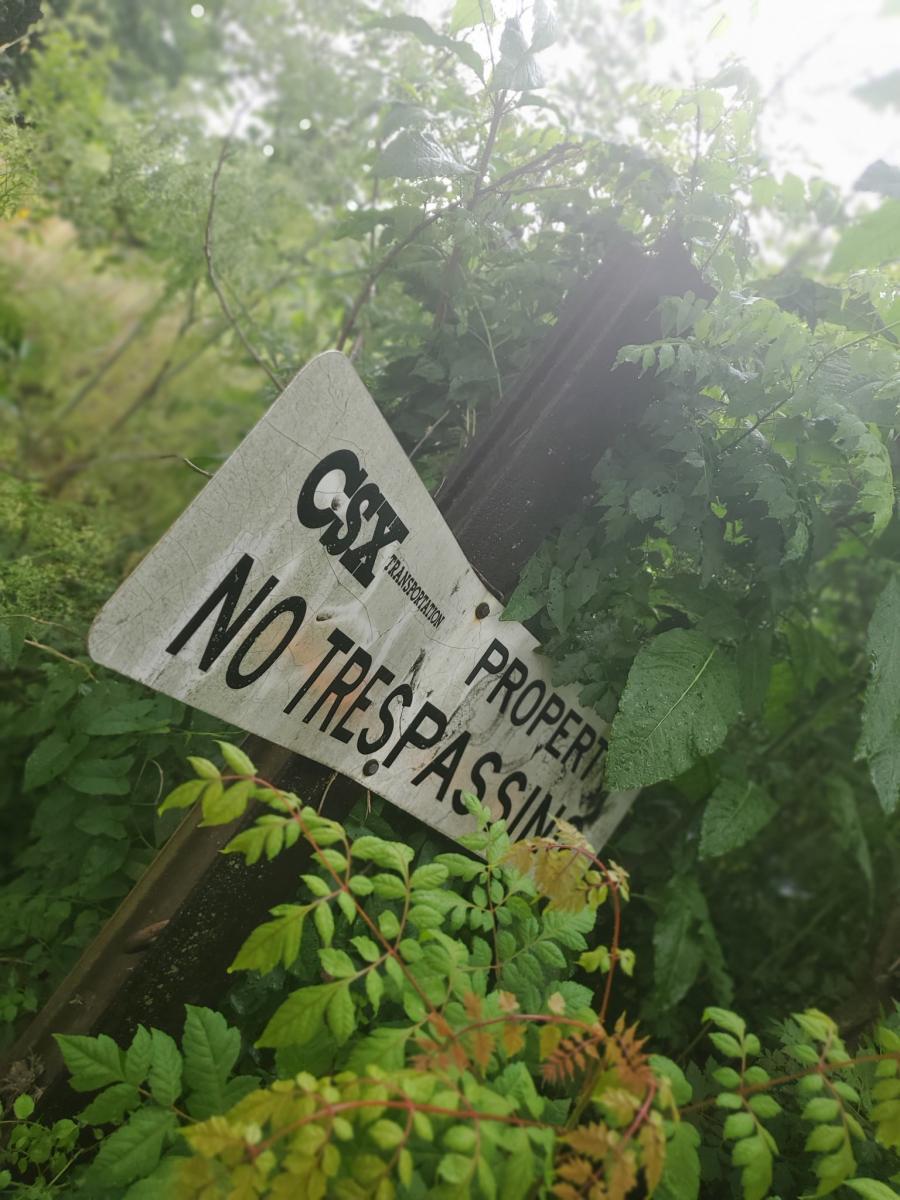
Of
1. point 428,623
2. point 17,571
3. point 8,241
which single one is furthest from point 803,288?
point 8,241

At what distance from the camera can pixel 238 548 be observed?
3.38 ft

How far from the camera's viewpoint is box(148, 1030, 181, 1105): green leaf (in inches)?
37.2

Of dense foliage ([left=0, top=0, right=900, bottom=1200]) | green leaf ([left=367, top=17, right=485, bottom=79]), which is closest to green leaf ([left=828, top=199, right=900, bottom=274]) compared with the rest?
dense foliage ([left=0, top=0, right=900, bottom=1200])

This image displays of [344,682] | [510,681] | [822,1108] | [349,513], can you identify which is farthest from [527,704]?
[822,1108]

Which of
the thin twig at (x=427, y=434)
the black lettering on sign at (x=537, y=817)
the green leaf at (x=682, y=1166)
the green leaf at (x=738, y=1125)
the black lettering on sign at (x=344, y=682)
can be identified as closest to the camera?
the green leaf at (x=738, y=1125)

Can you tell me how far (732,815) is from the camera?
1688 mm

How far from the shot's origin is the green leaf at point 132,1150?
905mm

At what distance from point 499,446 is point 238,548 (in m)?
0.55

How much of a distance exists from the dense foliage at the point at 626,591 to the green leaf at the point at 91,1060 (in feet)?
0.04

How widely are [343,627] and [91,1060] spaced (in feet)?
2.22

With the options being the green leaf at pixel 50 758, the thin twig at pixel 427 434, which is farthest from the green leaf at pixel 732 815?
the green leaf at pixel 50 758

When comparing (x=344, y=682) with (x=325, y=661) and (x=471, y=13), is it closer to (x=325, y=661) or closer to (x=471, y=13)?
(x=325, y=661)

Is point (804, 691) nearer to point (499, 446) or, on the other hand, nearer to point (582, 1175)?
point (499, 446)

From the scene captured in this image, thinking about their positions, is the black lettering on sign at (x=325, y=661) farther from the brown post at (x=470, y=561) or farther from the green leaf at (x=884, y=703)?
the green leaf at (x=884, y=703)
